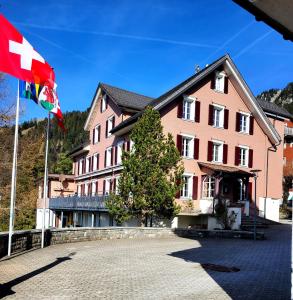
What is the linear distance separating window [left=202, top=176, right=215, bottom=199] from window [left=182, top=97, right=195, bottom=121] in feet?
14.6

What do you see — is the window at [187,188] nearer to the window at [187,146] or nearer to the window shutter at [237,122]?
the window at [187,146]

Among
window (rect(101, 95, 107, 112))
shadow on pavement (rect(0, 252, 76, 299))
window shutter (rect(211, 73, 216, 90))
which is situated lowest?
shadow on pavement (rect(0, 252, 76, 299))

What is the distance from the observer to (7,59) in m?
9.10

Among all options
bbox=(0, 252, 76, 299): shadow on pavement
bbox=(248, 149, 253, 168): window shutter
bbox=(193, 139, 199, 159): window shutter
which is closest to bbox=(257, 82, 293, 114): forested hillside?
bbox=(248, 149, 253, 168): window shutter

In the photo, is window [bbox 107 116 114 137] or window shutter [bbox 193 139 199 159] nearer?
window shutter [bbox 193 139 199 159]

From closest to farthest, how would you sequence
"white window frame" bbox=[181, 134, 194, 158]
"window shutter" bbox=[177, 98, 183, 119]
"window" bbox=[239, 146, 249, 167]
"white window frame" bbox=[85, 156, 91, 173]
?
1. "window shutter" bbox=[177, 98, 183, 119]
2. "white window frame" bbox=[181, 134, 194, 158]
3. "window" bbox=[239, 146, 249, 167]
4. "white window frame" bbox=[85, 156, 91, 173]

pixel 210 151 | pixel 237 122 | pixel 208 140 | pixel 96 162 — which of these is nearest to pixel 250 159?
pixel 237 122

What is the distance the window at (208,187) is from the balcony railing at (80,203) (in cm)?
697

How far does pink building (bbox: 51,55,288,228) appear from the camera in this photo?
3228cm

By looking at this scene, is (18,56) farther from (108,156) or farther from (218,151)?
(108,156)

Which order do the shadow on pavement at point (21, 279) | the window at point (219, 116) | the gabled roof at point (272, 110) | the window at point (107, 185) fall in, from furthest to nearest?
the gabled roof at point (272, 110) → the window at point (107, 185) → the window at point (219, 116) → the shadow on pavement at point (21, 279)

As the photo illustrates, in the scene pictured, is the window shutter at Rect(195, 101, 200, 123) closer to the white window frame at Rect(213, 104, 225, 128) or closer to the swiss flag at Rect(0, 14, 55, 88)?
the white window frame at Rect(213, 104, 225, 128)

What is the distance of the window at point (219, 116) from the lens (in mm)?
35278

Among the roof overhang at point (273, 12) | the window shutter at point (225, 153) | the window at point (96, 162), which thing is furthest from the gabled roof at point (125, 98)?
the roof overhang at point (273, 12)
